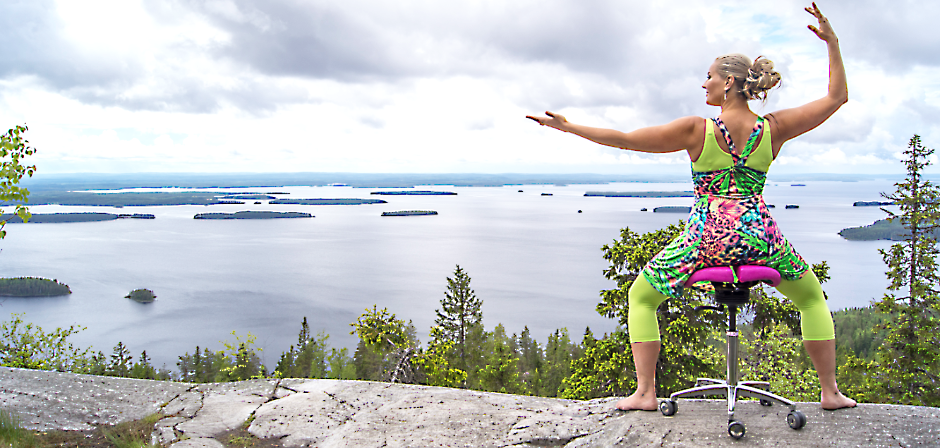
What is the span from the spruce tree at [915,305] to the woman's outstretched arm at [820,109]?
1518 centimetres

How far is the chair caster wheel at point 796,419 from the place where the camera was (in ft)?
9.96

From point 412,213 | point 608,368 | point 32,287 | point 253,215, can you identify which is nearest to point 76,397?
point 608,368

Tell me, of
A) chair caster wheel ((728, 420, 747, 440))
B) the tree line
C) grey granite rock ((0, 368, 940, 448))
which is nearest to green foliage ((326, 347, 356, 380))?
the tree line

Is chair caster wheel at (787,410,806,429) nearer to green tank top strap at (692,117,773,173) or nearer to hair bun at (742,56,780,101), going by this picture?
green tank top strap at (692,117,773,173)

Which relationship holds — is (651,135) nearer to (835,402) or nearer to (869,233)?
(835,402)

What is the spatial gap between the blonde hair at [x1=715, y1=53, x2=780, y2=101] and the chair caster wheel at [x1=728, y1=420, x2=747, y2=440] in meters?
1.84

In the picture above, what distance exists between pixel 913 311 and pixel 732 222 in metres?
16.7

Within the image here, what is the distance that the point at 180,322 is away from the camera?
205 ft

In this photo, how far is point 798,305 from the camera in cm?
318

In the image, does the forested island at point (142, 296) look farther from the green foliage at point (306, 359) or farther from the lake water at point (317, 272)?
the green foliage at point (306, 359)

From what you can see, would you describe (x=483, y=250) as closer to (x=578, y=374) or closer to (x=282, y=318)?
(x=282, y=318)

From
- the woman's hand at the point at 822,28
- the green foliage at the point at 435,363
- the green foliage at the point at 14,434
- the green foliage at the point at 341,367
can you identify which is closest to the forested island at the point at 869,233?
the green foliage at the point at 341,367

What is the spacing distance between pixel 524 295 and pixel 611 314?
5738 centimetres

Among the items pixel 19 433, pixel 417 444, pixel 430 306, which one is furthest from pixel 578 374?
pixel 430 306
